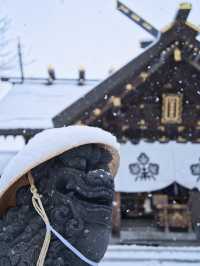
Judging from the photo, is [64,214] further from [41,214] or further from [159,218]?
[159,218]

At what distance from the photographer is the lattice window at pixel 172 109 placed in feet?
26.6

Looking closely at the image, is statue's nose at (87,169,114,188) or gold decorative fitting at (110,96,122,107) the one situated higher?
statue's nose at (87,169,114,188)

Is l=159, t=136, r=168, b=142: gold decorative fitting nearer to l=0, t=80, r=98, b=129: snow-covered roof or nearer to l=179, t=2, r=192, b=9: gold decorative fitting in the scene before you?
l=0, t=80, r=98, b=129: snow-covered roof

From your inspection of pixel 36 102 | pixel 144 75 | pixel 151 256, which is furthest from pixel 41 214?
pixel 36 102

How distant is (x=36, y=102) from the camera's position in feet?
36.8

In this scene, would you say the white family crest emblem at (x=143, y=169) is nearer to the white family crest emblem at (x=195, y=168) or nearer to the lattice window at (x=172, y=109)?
the white family crest emblem at (x=195, y=168)

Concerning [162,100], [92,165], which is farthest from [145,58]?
[92,165]

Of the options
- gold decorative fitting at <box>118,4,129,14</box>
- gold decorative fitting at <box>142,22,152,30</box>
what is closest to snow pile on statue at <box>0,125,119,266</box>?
gold decorative fitting at <box>142,22,152,30</box>

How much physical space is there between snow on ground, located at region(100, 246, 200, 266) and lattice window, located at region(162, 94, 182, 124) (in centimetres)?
373

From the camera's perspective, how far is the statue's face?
1.54 meters

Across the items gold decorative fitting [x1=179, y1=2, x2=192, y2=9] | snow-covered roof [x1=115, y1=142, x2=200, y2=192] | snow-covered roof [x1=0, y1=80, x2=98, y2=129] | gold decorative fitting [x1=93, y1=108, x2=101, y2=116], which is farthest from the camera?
snow-covered roof [x1=0, y1=80, x2=98, y2=129]

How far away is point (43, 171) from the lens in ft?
5.24

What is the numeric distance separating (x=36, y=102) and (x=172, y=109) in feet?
14.7

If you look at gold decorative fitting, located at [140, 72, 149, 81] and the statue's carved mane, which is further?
gold decorative fitting, located at [140, 72, 149, 81]
